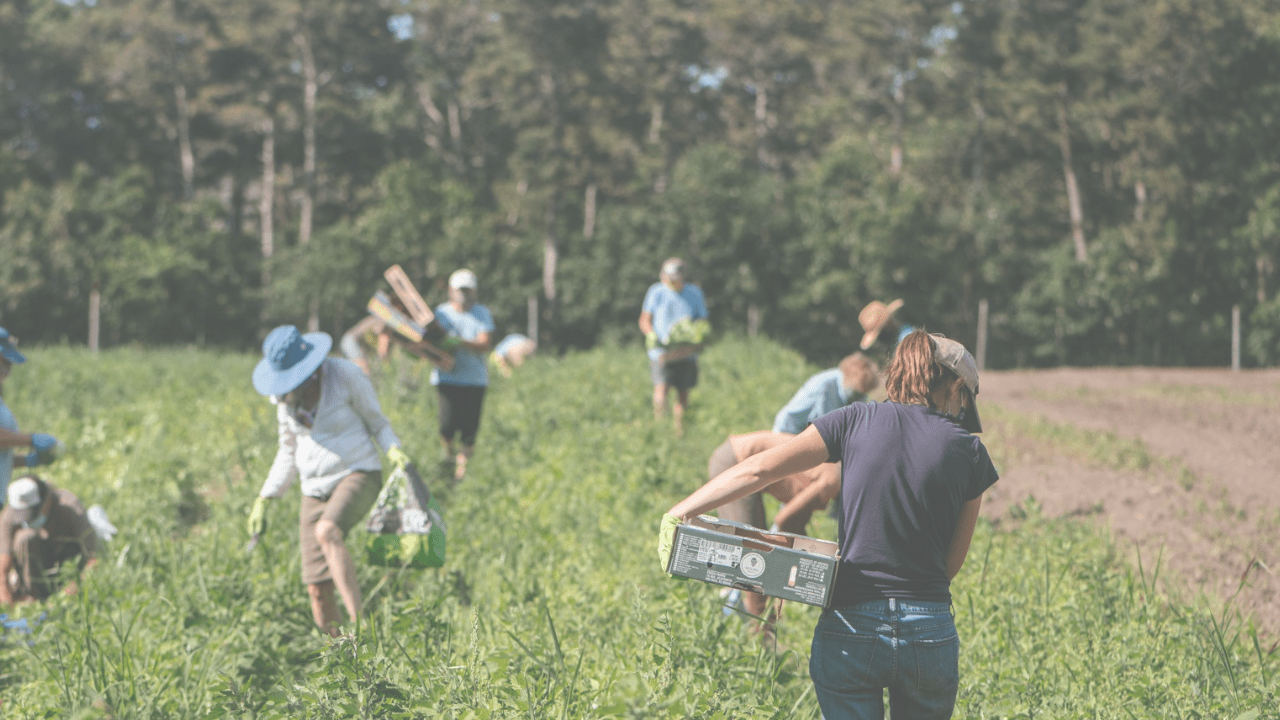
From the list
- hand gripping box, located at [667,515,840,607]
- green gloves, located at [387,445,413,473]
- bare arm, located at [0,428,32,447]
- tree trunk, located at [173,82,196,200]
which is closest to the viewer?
hand gripping box, located at [667,515,840,607]

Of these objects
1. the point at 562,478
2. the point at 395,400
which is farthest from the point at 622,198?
the point at 562,478

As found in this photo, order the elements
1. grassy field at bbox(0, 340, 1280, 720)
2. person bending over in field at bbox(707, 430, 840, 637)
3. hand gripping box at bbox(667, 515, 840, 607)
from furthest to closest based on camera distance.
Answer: person bending over in field at bbox(707, 430, 840, 637) → grassy field at bbox(0, 340, 1280, 720) → hand gripping box at bbox(667, 515, 840, 607)

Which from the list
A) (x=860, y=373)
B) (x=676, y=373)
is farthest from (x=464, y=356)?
(x=860, y=373)

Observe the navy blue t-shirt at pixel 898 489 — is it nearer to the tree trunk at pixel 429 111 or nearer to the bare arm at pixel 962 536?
the bare arm at pixel 962 536

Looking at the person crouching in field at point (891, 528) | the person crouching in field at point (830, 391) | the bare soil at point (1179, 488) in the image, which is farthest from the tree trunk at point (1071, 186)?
the person crouching in field at point (891, 528)

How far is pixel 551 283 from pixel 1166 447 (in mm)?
30605

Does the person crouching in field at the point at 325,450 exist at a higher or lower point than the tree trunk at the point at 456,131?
lower

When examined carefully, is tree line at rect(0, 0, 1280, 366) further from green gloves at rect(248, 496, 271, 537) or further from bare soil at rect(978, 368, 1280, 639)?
green gloves at rect(248, 496, 271, 537)

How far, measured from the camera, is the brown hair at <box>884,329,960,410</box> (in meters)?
2.96

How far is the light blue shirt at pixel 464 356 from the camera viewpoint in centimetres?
816

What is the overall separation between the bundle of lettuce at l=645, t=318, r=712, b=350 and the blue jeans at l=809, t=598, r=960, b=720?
6.37m

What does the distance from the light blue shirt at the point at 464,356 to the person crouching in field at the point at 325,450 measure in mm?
3000

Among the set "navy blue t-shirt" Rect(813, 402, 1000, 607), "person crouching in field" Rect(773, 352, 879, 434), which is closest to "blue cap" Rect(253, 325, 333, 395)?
"person crouching in field" Rect(773, 352, 879, 434)

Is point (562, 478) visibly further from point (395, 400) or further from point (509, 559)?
point (395, 400)
